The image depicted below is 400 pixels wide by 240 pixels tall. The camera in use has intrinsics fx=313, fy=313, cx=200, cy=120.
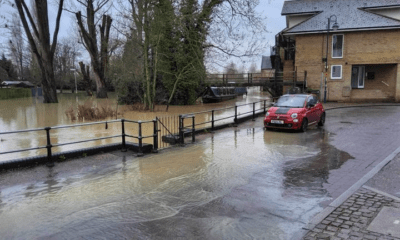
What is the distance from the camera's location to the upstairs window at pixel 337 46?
29.1 meters

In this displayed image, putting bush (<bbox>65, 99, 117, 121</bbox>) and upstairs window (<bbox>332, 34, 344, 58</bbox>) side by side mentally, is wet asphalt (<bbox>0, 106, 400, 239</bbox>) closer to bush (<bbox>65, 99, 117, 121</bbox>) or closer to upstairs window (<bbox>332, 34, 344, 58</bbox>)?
bush (<bbox>65, 99, 117, 121</bbox>)

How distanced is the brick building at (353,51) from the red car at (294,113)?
15092 mm

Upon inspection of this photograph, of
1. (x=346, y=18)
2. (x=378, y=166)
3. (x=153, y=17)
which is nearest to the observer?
(x=378, y=166)

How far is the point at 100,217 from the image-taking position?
4898mm

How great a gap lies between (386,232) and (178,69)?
21.6 meters

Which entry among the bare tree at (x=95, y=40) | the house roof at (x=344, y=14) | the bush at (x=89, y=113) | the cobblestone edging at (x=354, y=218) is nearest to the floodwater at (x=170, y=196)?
the cobblestone edging at (x=354, y=218)

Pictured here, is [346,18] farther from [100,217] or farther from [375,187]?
[100,217]

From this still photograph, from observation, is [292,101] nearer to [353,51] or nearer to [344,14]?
[353,51]

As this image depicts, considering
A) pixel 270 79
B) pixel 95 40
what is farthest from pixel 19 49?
pixel 270 79

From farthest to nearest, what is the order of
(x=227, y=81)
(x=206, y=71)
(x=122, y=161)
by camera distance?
(x=227, y=81) < (x=206, y=71) < (x=122, y=161)

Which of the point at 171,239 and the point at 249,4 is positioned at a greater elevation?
the point at 249,4

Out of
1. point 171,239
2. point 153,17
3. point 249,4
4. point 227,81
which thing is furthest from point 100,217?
point 227,81

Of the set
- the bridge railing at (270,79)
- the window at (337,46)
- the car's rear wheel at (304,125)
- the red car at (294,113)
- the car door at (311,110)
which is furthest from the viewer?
the window at (337,46)

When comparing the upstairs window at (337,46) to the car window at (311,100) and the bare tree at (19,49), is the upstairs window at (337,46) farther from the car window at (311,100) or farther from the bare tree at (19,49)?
the bare tree at (19,49)
